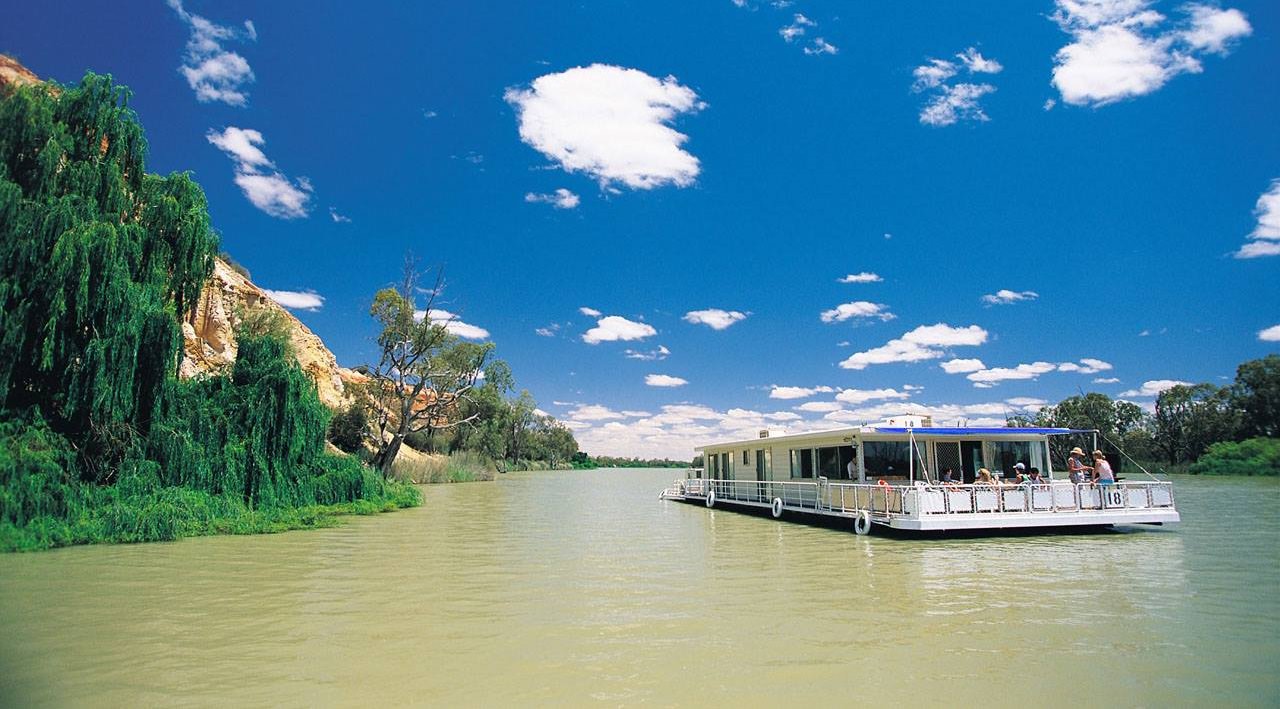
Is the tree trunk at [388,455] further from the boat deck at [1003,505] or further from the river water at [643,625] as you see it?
the boat deck at [1003,505]

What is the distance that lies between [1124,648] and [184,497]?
19.8m

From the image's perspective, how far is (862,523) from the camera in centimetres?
1947

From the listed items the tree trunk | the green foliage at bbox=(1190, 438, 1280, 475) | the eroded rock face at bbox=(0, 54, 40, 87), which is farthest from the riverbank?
the green foliage at bbox=(1190, 438, 1280, 475)

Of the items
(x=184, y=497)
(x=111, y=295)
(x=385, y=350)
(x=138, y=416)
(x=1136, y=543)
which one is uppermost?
(x=385, y=350)

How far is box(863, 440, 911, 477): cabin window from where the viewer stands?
21.0 meters

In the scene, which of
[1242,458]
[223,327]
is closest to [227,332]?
[223,327]

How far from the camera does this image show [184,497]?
18141mm

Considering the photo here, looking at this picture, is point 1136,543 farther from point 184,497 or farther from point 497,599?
point 184,497

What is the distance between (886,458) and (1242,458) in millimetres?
65427

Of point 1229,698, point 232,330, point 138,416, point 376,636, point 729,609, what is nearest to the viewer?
point 1229,698

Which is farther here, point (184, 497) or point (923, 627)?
point (184, 497)

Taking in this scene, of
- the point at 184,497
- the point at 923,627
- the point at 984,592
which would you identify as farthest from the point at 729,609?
the point at 184,497

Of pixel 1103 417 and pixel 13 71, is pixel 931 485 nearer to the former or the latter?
pixel 13 71

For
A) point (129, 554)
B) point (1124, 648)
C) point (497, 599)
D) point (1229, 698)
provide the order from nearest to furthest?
1. point (1229, 698)
2. point (1124, 648)
3. point (497, 599)
4. point (129, 554)
